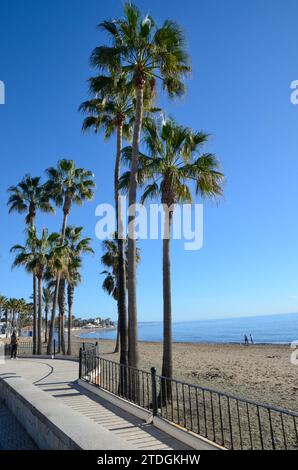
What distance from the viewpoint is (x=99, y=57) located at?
14086 mm

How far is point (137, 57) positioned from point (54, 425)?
40.3 ft

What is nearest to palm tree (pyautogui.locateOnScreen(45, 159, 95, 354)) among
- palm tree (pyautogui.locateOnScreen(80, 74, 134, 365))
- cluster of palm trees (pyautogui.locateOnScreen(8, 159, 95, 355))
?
cluster of palm trees (pyautogui.locateOnScreen(8, 159, 95, 355))

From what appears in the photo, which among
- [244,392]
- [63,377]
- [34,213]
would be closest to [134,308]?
[63,377]

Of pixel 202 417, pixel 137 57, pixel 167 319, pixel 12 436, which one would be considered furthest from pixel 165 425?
pixel 137 57

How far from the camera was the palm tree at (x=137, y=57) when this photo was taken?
1347 centimetres

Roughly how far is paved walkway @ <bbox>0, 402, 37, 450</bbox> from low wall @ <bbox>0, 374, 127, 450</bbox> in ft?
0.34

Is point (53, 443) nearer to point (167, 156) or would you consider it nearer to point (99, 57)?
point (167, 156)

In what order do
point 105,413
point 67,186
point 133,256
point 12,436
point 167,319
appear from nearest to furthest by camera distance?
1. point 12,436
2. point 105,413
3. point 167,319
4. point 133,256
5. point 67,186

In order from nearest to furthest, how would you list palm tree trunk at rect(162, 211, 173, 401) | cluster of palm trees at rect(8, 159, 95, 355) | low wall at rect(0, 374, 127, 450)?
low wall at rect(0, 374, 127, 450)
palm tree trunk at rect(162, 211, 173, 401)
cluster of palm trees at rect(8, 159, 95, 355)

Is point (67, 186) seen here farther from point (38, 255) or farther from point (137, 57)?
point (137, 57)

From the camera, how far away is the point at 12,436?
798 centimetres

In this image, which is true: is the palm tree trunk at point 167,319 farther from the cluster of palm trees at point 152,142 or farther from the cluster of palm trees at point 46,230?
the cluster of palm trees at point 46,230

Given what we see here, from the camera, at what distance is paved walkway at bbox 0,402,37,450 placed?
24.1ft

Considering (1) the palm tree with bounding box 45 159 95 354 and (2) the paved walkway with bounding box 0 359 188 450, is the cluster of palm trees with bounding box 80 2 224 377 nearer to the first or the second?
(2) the paved walkway with bounding box 0 359 188 450
